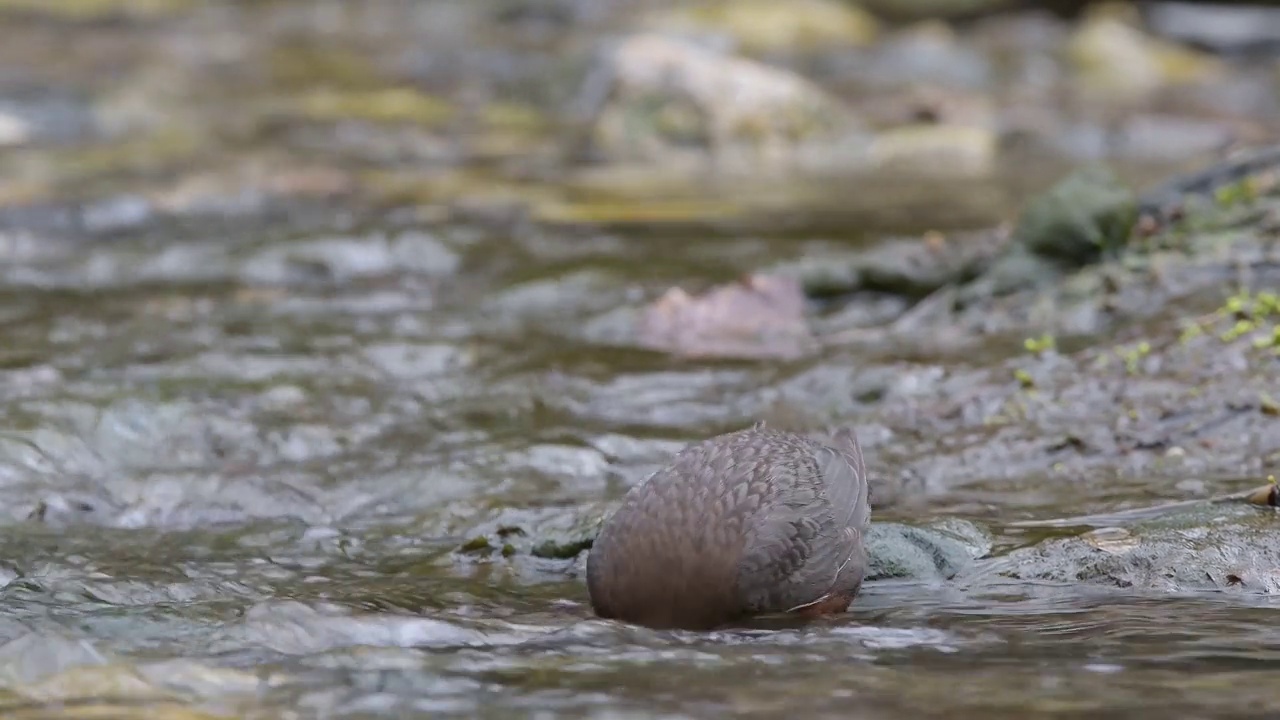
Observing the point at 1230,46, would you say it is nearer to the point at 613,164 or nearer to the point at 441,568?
the point at 613,164

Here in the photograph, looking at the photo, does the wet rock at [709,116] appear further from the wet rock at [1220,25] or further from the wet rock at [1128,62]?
the wet rock at [1220,25]

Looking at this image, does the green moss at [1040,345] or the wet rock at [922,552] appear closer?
the wet rock at [922,552]

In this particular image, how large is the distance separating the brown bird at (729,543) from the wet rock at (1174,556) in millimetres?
484

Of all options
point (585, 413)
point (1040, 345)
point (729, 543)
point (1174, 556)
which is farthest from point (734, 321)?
point (729, 543)

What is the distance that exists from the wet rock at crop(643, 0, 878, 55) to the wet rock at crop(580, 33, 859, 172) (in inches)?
251

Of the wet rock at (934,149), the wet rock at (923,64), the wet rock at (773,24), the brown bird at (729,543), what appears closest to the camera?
the brown bird at (729,543)

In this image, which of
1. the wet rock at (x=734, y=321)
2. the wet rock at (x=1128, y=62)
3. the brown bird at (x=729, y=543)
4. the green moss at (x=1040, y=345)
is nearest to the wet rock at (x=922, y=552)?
the brown bird at (x=729, y=543)

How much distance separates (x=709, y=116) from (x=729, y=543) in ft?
38.4

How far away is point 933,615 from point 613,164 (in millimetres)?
10380

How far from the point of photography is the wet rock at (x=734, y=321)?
262 inches

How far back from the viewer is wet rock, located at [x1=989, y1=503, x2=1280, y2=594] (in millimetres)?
3611

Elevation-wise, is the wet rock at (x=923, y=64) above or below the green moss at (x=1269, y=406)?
above

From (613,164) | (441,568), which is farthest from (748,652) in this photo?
(613,164)

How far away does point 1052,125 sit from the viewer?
1619 cm
